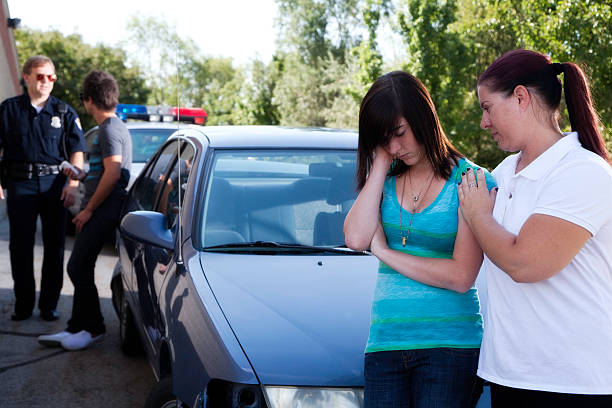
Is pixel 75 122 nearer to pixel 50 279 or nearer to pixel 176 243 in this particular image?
pixel 50 279

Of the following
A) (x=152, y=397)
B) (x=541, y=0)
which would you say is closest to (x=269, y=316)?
(x=152, y=397)

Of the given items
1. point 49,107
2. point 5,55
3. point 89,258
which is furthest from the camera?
point 5,55

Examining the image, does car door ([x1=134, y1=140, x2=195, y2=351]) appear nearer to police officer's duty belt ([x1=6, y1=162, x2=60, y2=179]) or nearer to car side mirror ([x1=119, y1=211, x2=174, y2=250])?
car side mirror ([x1=119, y1=211, x2=174, y2=250])

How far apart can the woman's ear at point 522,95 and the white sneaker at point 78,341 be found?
415 centimetres

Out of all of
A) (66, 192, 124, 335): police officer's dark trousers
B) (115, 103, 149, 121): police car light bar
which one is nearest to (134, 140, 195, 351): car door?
(66, 192, 124, 335): police officer's dark trousers

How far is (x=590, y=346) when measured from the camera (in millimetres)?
1691

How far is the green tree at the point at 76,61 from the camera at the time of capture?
46.8m

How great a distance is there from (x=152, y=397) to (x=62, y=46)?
4880 cm

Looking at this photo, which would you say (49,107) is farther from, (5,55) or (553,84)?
(5,55)

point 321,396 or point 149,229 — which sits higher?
point 149,229

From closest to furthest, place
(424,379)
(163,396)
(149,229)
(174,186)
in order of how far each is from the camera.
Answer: (424,379)
(163,396)
(149,229)
(174,186)

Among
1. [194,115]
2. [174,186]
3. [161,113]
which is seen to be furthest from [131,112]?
[174,186]

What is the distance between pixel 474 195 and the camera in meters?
1.90

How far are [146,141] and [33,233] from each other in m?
4.40
